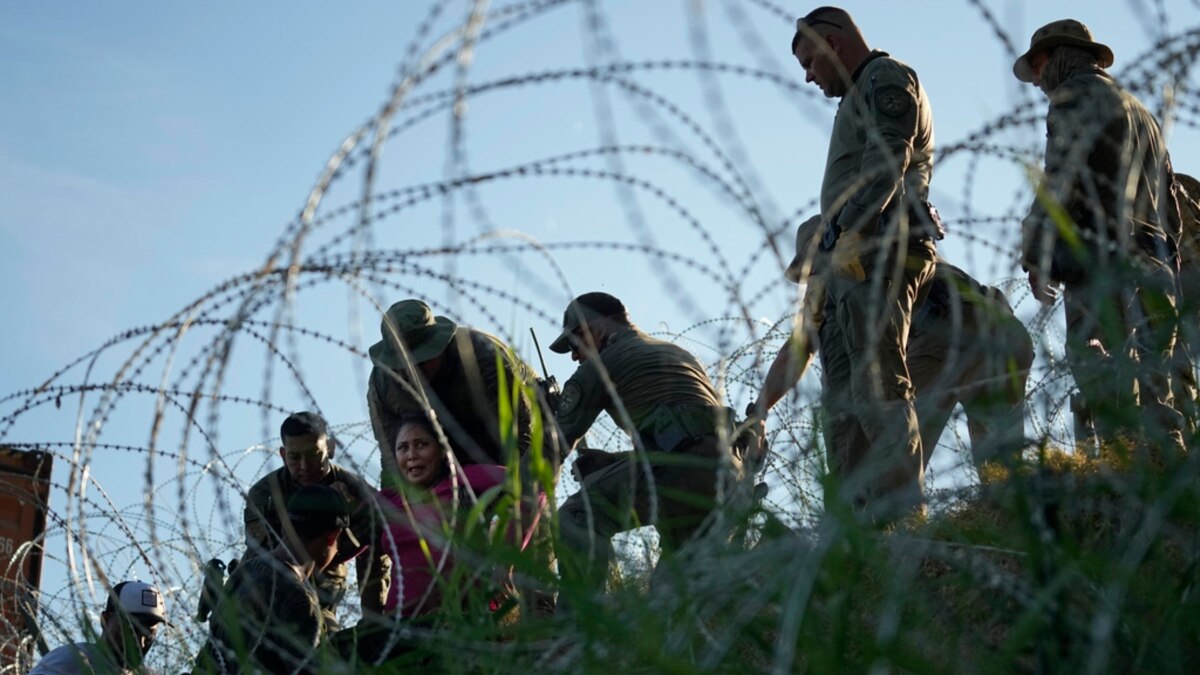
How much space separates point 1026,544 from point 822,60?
3072 millimetres

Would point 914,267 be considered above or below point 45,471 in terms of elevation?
below

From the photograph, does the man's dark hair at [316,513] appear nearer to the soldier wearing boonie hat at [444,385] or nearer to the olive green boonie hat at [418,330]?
the soldier wearing boonie hat at [444,385]

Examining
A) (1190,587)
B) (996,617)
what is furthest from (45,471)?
(1190,587)

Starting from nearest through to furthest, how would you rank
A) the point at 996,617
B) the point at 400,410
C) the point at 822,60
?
the point at 996,617 < the point at 822,60 < the point at 400,410

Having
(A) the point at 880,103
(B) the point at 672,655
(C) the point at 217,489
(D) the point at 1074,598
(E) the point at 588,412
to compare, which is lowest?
(B) the point at 672,655

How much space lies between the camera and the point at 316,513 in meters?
4.76

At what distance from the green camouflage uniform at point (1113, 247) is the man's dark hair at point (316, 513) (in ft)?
6.93

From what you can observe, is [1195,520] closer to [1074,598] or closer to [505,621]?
[1074,598]

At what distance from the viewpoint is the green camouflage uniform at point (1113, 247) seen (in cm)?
249

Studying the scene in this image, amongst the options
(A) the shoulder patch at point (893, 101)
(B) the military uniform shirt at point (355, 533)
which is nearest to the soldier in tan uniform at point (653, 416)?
(B) the military uniform shirt at point (355, 533)

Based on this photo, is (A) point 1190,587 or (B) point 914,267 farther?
(B) point 914,267

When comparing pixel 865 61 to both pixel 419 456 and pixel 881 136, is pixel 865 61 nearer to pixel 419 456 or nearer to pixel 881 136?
pixel 881 136

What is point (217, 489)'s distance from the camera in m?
3.50

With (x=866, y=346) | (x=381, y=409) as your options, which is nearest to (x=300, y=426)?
(x=381, y=409)
